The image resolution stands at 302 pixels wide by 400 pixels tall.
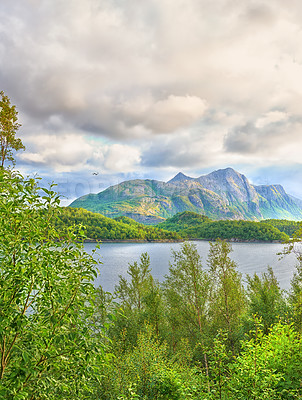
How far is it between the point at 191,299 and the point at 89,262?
27.1 meters

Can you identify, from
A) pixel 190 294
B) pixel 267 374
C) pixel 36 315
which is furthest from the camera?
pixel 190 294

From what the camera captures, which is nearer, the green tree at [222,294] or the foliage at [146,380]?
the foliage at [146,380]

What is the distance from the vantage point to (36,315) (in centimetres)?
530

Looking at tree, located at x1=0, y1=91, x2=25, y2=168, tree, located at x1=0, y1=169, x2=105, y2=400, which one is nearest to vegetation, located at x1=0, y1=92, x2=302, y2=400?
tree, located at x1=0, y1=169, x2=105, y2=400

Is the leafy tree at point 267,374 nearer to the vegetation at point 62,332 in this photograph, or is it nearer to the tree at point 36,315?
the vegetation at point 62,332

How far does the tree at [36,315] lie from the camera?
443 centimetres

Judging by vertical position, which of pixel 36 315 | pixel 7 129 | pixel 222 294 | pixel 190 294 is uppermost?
pixel 7 129

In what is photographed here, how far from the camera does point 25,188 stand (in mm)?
5258

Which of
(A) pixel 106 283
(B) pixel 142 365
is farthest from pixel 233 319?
(A) pixel 106 283

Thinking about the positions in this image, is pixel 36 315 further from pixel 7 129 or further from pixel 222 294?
pixel 222 294

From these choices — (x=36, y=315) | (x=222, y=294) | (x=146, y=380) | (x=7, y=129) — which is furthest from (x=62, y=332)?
(x=222, y=294)

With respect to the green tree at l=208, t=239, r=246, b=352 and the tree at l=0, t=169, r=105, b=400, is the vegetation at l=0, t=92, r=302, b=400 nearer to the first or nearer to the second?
the tree at l=0, t=169, r=105, b=400

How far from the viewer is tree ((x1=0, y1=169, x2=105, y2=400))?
14.5 ft

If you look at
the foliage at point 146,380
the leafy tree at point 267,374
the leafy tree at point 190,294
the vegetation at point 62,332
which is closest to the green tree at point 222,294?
the leafy tree at point 190,294
